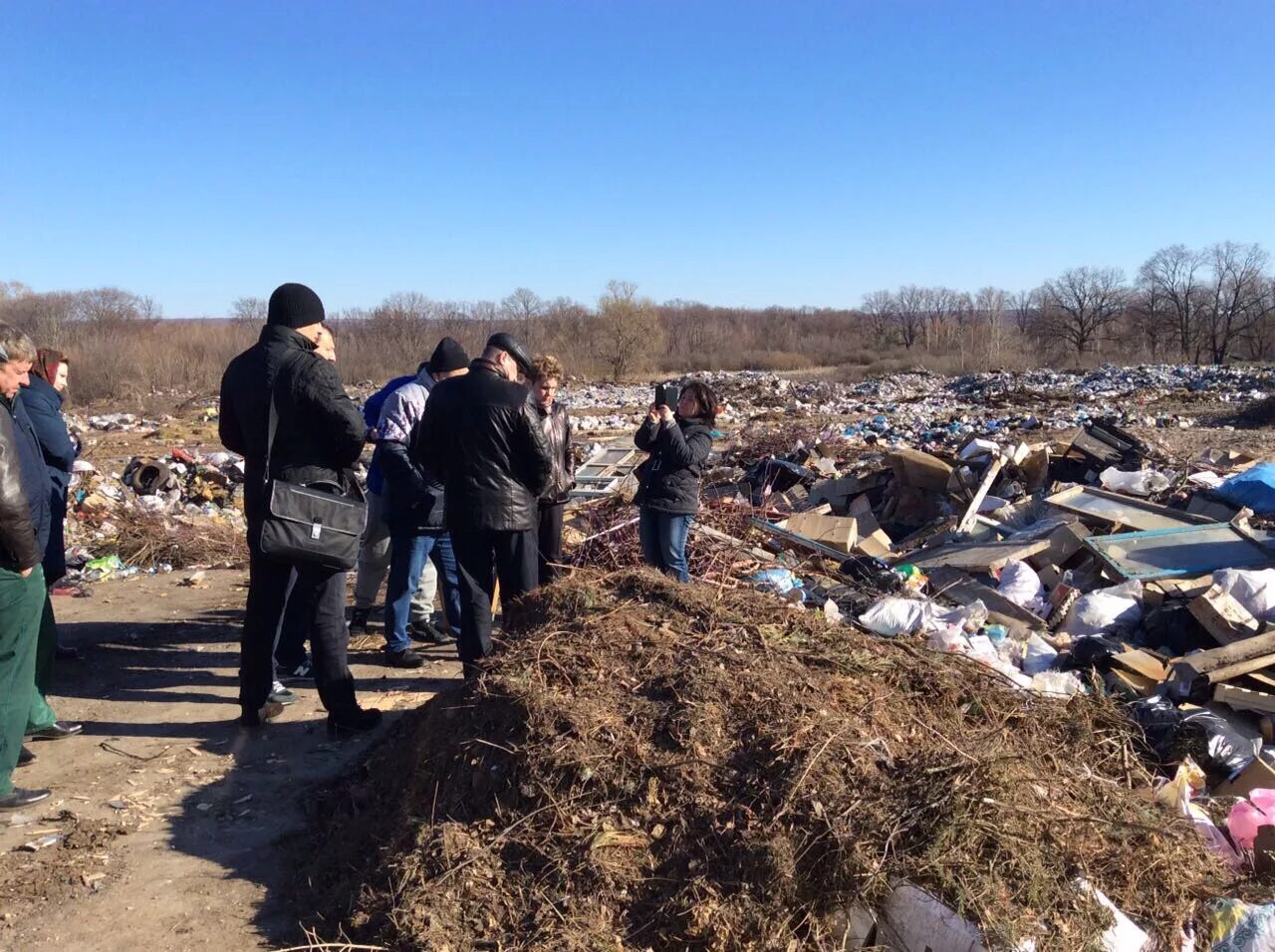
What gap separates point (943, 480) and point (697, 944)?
7478 millimetres

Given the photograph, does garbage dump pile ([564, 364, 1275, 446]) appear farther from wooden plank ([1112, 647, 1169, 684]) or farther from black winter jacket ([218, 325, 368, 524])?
black winter jacket ([218, 325, 368, 524])

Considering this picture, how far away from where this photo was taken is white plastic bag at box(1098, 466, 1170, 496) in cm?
823

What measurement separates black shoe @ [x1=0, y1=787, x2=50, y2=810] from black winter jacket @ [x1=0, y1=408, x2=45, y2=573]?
91cm

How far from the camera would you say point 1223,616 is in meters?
4.90

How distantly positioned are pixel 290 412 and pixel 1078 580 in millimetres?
5501

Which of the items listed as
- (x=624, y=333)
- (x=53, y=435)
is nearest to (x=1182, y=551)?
(x=53, y=435)

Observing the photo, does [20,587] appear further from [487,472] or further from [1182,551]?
[1182,551]

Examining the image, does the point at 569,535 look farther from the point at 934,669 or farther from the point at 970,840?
the point at 970,840

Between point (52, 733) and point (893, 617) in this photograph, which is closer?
point (52, 733)

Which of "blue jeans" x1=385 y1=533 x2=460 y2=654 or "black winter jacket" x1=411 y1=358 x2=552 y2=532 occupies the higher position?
"black winter jacket" x1=411 y1=358 x2=552 y2=532

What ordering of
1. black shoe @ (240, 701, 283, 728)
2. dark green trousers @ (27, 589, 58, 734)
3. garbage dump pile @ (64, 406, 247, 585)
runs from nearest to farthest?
dark green trousers @ (27, 589, 58, 734) < black shoe @ (240, 701, 283, 728) < garbage dump pile @ (64, 406, 247, 585)

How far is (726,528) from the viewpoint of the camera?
761 cm

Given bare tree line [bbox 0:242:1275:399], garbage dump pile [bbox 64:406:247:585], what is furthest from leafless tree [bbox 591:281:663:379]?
garbage dump pile [bbox 64:406:247:585]

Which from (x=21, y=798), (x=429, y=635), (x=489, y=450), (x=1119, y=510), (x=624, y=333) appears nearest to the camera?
(x=21, y=798)
